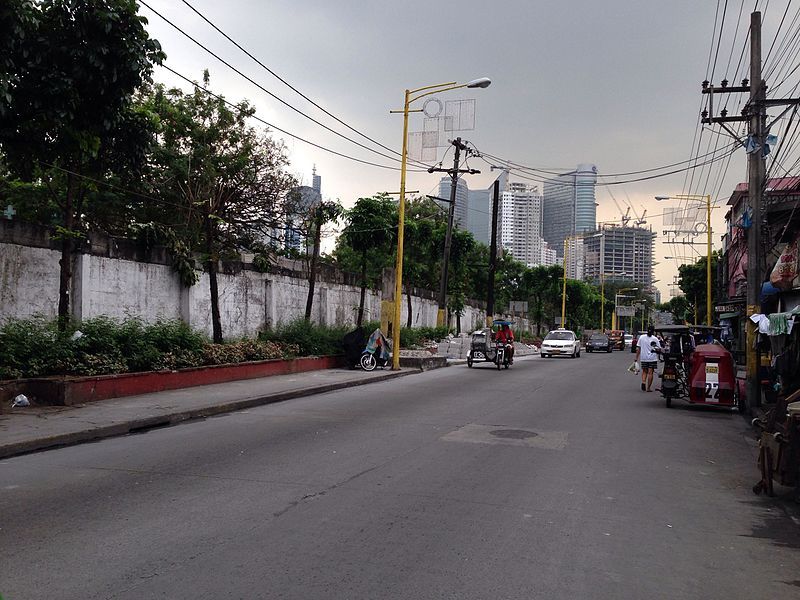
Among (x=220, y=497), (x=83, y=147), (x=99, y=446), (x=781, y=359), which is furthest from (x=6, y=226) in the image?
(x=781, y=359)

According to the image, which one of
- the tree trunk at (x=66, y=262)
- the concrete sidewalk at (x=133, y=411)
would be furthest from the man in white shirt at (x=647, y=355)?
the tree trunk at (x=66, y=262)

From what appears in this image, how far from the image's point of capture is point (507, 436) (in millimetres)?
10297

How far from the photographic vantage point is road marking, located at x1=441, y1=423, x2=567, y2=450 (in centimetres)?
971

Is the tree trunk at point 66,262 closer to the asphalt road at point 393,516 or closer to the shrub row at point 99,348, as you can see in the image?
the shrub row at point 99,348

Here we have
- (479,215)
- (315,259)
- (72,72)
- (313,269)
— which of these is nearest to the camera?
(72,72)

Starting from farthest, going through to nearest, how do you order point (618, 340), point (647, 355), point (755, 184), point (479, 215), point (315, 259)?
point (618, 340), point (479, 215), point (315, 259), point (647, 355), point (755, 184)

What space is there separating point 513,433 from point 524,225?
75130mm

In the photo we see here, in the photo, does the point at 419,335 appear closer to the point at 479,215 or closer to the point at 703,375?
the point at 703,375

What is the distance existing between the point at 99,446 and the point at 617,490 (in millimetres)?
7005

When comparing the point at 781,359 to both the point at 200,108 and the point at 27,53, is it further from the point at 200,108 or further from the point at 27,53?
the point at 200,108

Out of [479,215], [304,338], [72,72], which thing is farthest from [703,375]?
[479,215]

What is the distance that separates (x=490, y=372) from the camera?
2409 cm

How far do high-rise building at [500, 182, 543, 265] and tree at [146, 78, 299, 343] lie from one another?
53742mm

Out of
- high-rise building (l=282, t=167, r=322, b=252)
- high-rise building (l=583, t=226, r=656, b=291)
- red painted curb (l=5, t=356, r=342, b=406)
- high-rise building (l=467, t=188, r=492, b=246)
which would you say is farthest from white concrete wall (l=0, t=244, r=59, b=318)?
high-rise building (l=583, t=226, r=656, b=291)
